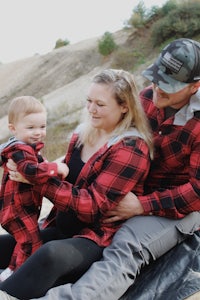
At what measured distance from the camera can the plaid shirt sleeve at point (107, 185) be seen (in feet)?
7.64

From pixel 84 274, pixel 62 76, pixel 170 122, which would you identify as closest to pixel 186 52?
pixel 170 122

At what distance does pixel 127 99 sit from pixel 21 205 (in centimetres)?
75

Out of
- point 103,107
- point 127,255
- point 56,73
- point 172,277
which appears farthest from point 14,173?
point 56,73

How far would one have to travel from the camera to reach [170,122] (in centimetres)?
256

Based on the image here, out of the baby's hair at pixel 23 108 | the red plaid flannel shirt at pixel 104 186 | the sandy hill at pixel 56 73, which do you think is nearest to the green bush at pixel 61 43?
the sandy hill at pixel 56 73

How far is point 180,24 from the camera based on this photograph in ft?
57.7

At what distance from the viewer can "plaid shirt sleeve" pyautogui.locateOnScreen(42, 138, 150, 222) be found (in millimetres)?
2330

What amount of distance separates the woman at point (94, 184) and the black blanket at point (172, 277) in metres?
0.29

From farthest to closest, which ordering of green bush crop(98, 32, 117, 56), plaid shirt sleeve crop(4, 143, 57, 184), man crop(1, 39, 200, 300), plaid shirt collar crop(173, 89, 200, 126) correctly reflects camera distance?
green bush crop(98, 32, 117, 56)
plaid shirt collar crop(173, 89, 200, 126)
man crop(1, 39, 200, 300)
plaid shirt sleeve crop(4, 143, 57, 184)

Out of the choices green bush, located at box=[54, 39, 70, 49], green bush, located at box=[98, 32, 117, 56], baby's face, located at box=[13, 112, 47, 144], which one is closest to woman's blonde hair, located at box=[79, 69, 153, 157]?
baby's face, located at box=[13, 112, 47, 144]

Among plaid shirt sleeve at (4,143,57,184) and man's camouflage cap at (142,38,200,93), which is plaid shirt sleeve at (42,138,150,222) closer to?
plaid shirt sleeve at (4,143,57,184)

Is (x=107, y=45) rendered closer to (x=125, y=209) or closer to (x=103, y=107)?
(x=103, y=107)

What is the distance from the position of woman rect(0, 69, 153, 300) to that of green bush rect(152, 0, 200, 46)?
15.4 meters

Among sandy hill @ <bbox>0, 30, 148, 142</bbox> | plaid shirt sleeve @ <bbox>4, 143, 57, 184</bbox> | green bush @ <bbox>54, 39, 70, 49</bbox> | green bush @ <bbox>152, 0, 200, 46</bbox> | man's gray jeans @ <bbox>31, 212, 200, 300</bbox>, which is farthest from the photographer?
green bush @ <bbox>54, 39, 70, 49</bbox>
